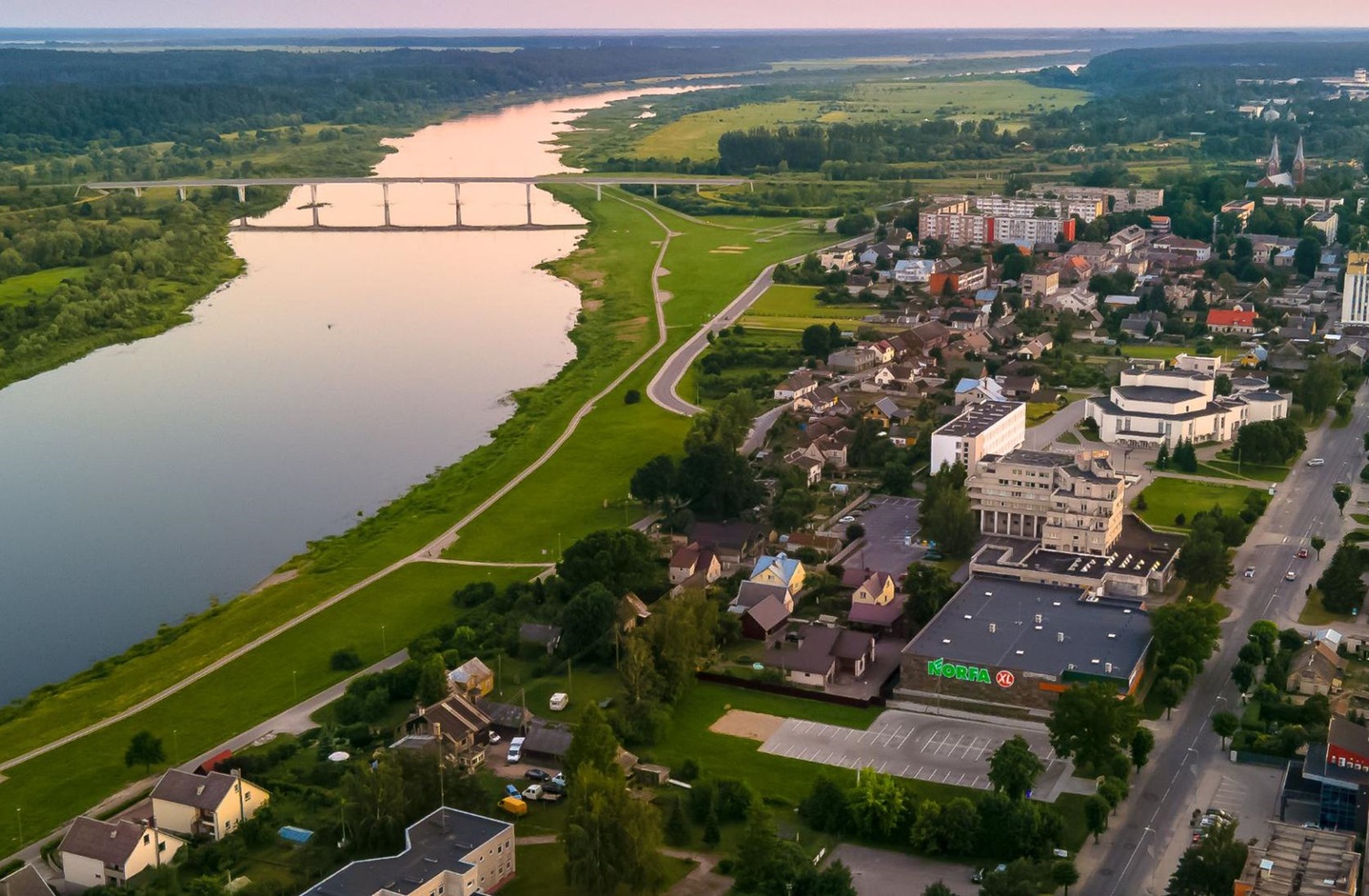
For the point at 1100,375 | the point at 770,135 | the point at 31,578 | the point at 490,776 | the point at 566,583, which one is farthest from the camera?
the point at 770,135

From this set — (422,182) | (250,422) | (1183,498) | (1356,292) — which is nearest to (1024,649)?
(1183,498)

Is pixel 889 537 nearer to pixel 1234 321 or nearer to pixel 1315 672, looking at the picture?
pixel 1315 672

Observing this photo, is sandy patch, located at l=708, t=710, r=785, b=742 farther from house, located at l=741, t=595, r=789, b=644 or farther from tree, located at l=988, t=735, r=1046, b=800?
tree, located at l=988, t=735, r=1046, b=800

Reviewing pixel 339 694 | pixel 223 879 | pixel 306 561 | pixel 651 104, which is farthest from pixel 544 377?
pixel 651 104

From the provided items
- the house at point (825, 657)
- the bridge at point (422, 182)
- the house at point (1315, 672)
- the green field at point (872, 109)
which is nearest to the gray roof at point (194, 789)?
the house at point (825, 657)

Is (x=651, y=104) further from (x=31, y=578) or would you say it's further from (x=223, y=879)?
(x=223, y=879)

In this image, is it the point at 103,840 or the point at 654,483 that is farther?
the point at 654,483
